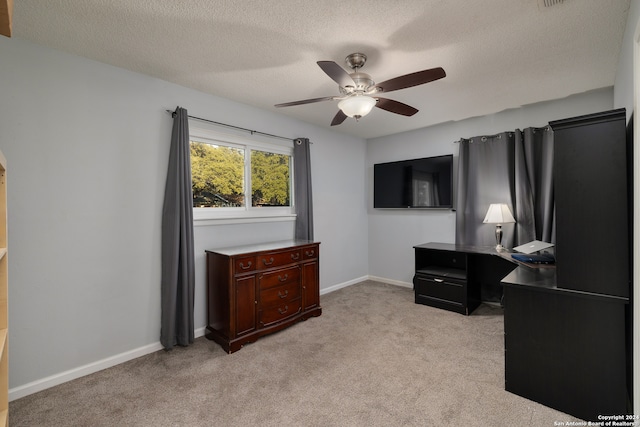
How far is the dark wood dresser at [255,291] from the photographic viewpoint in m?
2.70

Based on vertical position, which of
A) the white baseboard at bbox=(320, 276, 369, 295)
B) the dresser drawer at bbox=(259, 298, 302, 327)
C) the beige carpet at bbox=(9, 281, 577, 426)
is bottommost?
the beige carpet at bbox=(9, 281, 577, 426)

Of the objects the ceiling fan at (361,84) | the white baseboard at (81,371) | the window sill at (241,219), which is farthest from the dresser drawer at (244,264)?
the ceiling fan at (361,84)

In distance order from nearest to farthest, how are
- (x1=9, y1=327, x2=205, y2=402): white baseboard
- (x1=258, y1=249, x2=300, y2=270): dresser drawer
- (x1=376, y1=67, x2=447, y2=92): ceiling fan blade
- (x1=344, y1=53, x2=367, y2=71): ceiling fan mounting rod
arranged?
(x1=376, y1=67, x2=447, y2=92): ceiling fan blade < (x1=9, y1=327, x2=205, y2=402): white baseboard < (x1=344, y1=53, x2=367, y2=71): ceiling fan mounting rod < (x1=258, y1=249, x2=300, y2=270): dresser drawer

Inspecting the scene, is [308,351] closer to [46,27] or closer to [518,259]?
[518,259]

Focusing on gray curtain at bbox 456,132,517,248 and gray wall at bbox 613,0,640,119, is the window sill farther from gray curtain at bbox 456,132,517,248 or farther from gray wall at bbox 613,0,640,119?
gray wall at bbox 613,0,640,119

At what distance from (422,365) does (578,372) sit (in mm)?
988

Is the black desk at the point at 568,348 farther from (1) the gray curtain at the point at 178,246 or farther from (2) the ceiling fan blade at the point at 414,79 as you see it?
(1) the gray curtain at the point at 178,246

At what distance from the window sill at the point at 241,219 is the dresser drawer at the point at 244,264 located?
605 millimetres

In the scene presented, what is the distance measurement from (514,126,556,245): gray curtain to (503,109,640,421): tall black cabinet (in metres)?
1.77

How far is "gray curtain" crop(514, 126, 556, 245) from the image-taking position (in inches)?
130

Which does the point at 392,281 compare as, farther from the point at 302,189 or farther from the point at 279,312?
the point at 279,312

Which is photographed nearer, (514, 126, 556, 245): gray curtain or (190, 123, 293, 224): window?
(190, 123, 293, 224): window

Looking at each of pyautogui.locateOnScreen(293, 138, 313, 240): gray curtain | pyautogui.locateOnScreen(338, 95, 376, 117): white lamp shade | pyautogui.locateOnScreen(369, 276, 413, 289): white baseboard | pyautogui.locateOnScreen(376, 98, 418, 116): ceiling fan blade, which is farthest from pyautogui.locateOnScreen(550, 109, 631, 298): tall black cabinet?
pyautogui.locateOnScreen(369, 276, 413, 289): white baseboard

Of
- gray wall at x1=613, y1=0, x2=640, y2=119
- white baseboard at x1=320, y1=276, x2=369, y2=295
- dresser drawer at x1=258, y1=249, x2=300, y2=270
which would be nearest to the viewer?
gray wall at x1=613, y1=0, x2=640, y2=119
